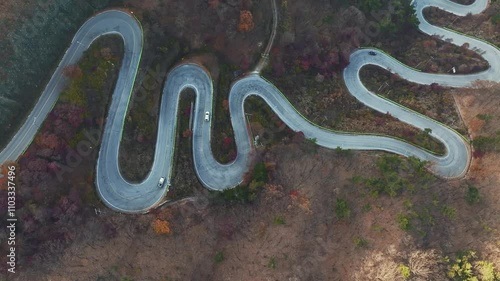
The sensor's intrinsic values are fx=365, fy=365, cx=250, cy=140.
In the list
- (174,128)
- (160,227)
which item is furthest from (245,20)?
(160,227)

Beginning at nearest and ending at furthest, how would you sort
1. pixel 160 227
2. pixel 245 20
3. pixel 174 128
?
pixel 160 227 → pixel 174 128 → pixel 245 20

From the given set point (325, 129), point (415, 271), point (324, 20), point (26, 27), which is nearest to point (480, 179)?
point (415, 271)

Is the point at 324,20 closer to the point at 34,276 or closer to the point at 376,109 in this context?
the point at 376,109

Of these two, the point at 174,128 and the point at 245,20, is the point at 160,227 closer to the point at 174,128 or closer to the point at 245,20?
the point at 174,128

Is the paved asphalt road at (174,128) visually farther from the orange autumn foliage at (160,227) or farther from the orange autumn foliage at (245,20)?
the orange autumn foliage at (245,20)

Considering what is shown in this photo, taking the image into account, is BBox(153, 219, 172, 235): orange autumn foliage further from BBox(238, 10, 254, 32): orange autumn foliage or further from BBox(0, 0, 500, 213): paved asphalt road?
BBox(238, 10, 254, 32): orange autumn foliage

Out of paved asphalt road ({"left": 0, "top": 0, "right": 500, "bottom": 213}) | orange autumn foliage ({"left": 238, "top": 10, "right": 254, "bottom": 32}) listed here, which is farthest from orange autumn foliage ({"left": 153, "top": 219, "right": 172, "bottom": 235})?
orange autumn foliage ({"left": 238, "top": 10, "right": 254, "bottom": 32})
